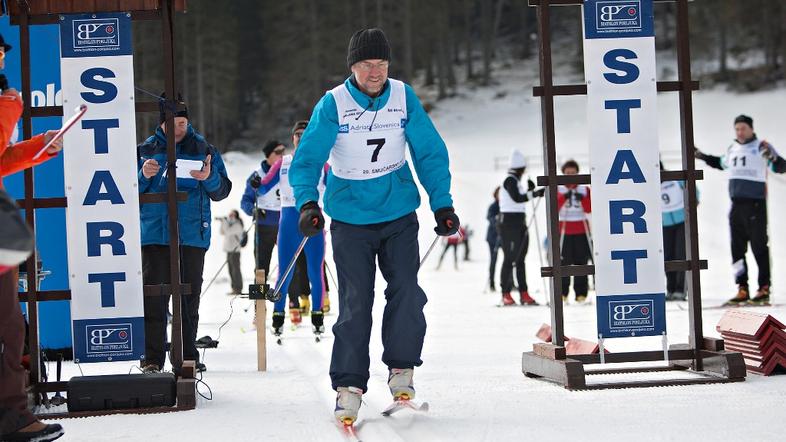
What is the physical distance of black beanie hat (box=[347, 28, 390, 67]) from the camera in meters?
5.17

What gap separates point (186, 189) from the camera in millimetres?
7230

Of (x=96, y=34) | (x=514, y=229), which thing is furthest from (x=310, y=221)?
(x=514, y=229)

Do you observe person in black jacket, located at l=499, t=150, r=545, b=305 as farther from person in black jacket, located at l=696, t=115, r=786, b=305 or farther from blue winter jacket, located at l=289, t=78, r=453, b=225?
blue winter jacket, located at l=289, t=78, r=453, b=225

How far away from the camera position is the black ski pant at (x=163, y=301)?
6695 mm

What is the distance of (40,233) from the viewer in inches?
337

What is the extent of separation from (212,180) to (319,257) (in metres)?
2.77

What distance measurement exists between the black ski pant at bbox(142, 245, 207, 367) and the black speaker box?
35.8 inches

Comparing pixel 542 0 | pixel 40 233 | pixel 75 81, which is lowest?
pixel 40 233

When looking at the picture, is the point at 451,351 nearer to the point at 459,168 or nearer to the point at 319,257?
the point at 319,257

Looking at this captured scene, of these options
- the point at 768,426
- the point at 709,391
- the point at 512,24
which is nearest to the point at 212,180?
the point at 709,391

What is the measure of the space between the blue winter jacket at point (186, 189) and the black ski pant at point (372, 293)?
1931 mm

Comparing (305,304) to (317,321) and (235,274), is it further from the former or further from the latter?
(235,274)

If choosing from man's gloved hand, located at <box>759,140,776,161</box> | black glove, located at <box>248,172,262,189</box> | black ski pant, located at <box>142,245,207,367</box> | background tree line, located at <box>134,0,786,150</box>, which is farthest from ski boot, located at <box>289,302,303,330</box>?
background tree line, located at <box>134,0,786,150</box>

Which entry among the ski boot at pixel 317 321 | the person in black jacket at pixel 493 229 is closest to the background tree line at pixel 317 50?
the person in black jacket at pixel 493 229
